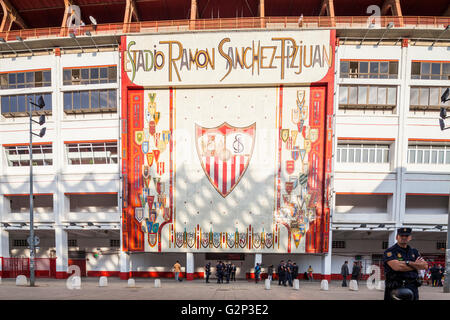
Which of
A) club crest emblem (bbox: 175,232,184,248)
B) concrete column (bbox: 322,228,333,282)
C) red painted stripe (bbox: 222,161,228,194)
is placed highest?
red painted stripe (bbox: 222,161,228,194)

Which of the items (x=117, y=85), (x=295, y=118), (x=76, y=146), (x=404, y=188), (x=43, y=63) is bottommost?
(x=404, y=188)

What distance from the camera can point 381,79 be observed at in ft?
58.2

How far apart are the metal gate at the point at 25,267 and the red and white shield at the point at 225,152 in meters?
13.9

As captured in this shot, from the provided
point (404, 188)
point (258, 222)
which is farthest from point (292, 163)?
point (404, 188)

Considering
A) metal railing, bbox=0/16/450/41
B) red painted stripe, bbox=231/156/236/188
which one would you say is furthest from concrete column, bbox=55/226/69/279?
metal railing, bbox=0/16/450/41

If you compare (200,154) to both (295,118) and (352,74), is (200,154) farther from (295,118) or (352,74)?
(352,74)

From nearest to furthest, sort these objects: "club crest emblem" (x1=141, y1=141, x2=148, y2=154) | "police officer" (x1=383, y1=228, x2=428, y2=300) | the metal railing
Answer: "police officer" (x1=383, y1=228, x2=428, y2=300) < the metal railing < "club crest emblem" (x1=141, y1=141, x2=148, y2=154)

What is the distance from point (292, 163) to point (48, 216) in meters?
18.7

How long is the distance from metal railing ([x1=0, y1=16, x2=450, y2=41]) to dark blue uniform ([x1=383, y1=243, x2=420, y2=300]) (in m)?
17.1

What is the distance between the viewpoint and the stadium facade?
58.0 ft

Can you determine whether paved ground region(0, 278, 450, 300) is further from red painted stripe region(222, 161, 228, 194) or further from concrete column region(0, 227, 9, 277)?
concrete column region(0, 227, 9, 277)

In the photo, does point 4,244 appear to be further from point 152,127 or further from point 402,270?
point 402,270

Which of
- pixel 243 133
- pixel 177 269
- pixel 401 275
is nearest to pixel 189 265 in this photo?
pixel 177 269

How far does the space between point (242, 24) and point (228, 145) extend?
8678 millimetres
